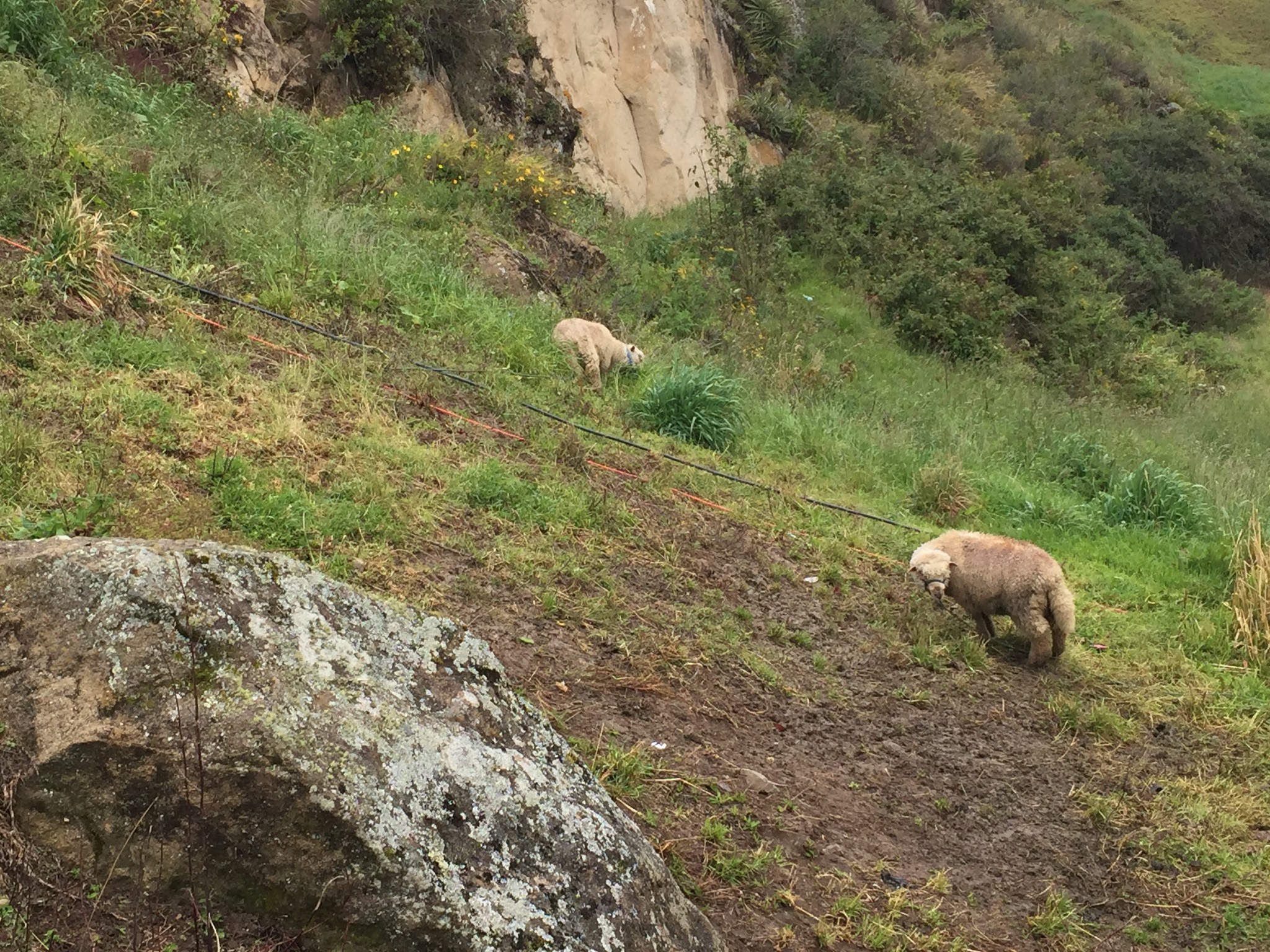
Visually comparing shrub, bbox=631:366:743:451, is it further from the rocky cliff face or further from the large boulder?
the rocky cliff face

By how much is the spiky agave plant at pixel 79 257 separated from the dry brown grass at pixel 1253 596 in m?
7.37

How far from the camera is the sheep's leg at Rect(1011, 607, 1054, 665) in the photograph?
18.2ft

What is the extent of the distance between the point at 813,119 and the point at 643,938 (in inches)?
785

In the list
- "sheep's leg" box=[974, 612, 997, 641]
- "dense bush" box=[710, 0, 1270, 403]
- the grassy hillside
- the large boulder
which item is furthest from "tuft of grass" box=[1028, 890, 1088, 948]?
"dense bush" box=[710, 0, 1270, 403]

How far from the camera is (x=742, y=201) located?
1625cm

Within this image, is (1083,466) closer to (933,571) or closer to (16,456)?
(933,571)

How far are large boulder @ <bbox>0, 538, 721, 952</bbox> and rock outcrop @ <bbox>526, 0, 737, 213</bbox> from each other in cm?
1443

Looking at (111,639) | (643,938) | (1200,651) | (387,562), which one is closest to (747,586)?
(387,562)

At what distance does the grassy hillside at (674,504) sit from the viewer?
3855 millimetres

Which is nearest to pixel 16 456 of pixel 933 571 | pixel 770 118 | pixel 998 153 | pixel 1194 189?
pixel 933 571

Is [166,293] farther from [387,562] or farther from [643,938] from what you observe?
[643,938]

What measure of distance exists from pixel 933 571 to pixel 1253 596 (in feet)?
7.64

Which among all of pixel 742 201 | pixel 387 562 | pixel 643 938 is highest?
pixel 643 938

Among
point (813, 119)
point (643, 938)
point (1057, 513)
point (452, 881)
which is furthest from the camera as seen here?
point (813, 119)
